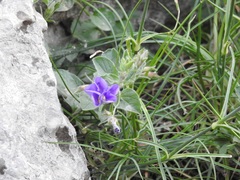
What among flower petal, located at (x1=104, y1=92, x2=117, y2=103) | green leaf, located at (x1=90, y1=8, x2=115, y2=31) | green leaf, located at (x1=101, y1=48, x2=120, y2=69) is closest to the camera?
flower petal, located at (x1=104, y1=92, x2=117, y2=103)

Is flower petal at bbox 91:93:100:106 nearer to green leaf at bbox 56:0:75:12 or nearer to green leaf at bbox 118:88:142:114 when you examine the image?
green leaf at bbox 118:88:142:114

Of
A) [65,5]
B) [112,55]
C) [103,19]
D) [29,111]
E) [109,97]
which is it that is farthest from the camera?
[103,19]

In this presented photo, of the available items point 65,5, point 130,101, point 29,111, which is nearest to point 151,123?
point 130,101

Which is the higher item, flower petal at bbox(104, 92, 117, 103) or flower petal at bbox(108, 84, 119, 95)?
flower petal at bbox(108, 84, 119, 95)

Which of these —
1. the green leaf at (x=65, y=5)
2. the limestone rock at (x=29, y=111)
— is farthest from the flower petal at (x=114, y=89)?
the green leaf at (x=65, y=5)

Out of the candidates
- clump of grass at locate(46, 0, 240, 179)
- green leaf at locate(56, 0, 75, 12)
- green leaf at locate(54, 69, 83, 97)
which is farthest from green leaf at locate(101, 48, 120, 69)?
green leaf at locate(56, 0, 75, 12)

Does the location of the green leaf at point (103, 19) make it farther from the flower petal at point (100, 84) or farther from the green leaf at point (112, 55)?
the flower petal at point (100, 84)

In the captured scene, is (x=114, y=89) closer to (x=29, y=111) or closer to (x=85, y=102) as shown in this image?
(x=85, y=102)
